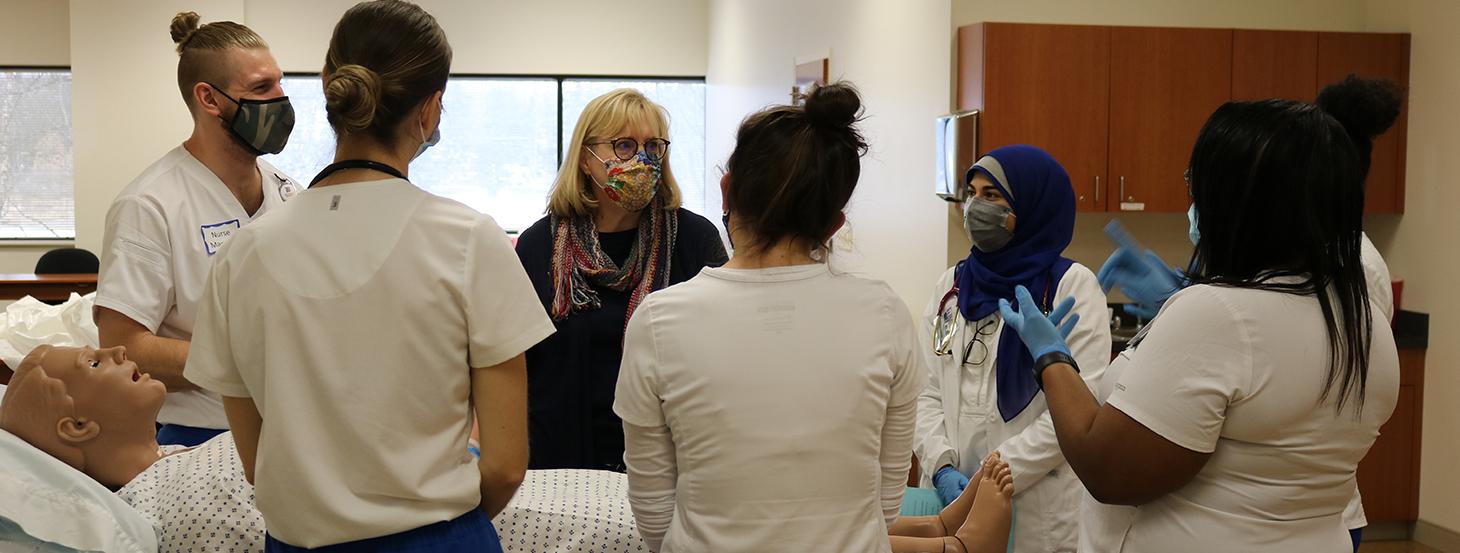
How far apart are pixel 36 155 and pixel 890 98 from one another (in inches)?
290

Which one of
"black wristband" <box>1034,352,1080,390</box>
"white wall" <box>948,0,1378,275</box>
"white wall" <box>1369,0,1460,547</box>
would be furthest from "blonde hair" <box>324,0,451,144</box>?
"white wall" <box>1369,0,1460,547</box>

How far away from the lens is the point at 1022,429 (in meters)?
2.23

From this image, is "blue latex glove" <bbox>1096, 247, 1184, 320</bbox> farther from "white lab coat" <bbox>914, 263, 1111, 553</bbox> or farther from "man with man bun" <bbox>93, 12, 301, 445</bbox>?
"man with man bun" <bbox>93, 12, 301, 445</bbox>

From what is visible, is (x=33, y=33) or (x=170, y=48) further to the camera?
(x=33, y=33)

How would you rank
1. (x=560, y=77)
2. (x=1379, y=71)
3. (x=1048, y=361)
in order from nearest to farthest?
1. (x=1048, y=361)
2. (x=1379, y=71)
3. (x=560, y=77)

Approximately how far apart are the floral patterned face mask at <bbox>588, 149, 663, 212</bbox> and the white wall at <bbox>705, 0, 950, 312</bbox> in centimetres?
121

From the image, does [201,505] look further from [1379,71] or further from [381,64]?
[1379,71]

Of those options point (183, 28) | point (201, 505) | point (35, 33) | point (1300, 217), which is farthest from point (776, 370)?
point (35, 33)

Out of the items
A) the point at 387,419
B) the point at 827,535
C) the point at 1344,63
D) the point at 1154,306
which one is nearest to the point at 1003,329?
the point at 1154,306

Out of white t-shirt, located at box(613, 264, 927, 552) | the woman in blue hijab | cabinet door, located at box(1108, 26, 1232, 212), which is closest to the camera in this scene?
white t-shirt, located at box(613, 264, 927, 552)

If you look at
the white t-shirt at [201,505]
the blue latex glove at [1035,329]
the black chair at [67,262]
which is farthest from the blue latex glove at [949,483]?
→ the black chair at [67,262]

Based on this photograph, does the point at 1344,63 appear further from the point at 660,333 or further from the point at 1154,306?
the point at 660,333

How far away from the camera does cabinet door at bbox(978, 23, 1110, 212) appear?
12.2 feet

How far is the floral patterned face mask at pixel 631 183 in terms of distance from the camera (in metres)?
2.23
